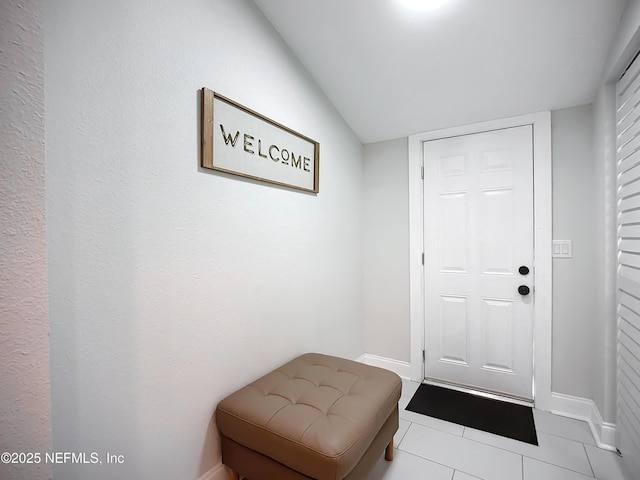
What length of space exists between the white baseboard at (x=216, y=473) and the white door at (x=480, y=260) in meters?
1.78

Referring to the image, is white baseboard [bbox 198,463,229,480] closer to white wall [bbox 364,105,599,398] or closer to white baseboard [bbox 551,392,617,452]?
white baseboard [bbox 551,392,617,452]

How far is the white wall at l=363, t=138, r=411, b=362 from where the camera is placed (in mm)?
2623

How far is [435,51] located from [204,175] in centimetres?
151

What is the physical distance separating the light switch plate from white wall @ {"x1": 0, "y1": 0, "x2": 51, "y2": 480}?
2.67m

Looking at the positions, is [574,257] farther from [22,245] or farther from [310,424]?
[22,245]

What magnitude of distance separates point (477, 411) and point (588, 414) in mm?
678

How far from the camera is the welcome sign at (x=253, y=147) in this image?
55.0 inches

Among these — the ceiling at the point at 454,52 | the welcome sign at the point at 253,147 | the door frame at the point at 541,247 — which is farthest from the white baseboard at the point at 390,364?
the ceiling at the point at 454,52

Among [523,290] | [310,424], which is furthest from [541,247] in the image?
[310,424]

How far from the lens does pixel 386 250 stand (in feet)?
8.89

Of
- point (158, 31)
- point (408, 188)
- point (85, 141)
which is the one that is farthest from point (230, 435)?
point (408, 188)

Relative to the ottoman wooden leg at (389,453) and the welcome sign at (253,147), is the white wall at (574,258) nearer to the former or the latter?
the ottoman wooden leg at (389,453)

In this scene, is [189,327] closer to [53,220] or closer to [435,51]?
[53,220]

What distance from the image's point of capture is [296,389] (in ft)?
4.83
